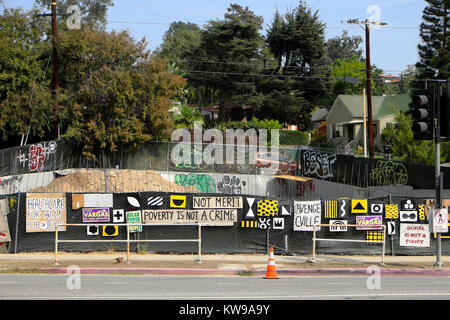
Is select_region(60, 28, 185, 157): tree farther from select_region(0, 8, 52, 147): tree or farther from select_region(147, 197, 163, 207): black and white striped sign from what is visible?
select_region(147, 197, 163, 207): black and white striped sign

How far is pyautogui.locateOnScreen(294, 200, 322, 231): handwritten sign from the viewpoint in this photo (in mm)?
17062

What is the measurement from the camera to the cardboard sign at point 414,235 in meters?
17.4

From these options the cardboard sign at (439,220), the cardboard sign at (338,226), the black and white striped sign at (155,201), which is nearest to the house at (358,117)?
the cardboard sign at (338,226)

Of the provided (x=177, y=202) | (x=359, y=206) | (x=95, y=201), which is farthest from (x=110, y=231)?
(x=359, y=206)

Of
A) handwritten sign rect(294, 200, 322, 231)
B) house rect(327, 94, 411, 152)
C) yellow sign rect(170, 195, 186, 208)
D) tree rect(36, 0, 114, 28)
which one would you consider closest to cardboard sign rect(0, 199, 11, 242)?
yellow sign rect(170, 195, 186, 208)

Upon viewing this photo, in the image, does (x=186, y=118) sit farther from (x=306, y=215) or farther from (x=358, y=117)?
(x=306, y=215)

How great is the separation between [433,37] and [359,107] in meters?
10.5

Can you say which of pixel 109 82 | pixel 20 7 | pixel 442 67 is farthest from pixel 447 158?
pixel 20 7

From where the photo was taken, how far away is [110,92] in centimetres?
3388

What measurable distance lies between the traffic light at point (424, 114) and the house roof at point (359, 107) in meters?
39.1

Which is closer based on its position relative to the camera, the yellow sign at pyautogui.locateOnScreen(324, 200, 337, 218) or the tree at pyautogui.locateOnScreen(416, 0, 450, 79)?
the yellow sign at pyautogui.locateOnScreen(324, 200, 337, 218)

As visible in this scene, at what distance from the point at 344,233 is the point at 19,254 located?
33.7 feet

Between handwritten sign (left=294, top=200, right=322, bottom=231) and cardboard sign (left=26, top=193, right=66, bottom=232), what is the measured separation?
735 cm

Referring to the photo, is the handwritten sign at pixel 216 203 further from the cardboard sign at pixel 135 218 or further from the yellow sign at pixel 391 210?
the yellow sign at pixel 391 210
